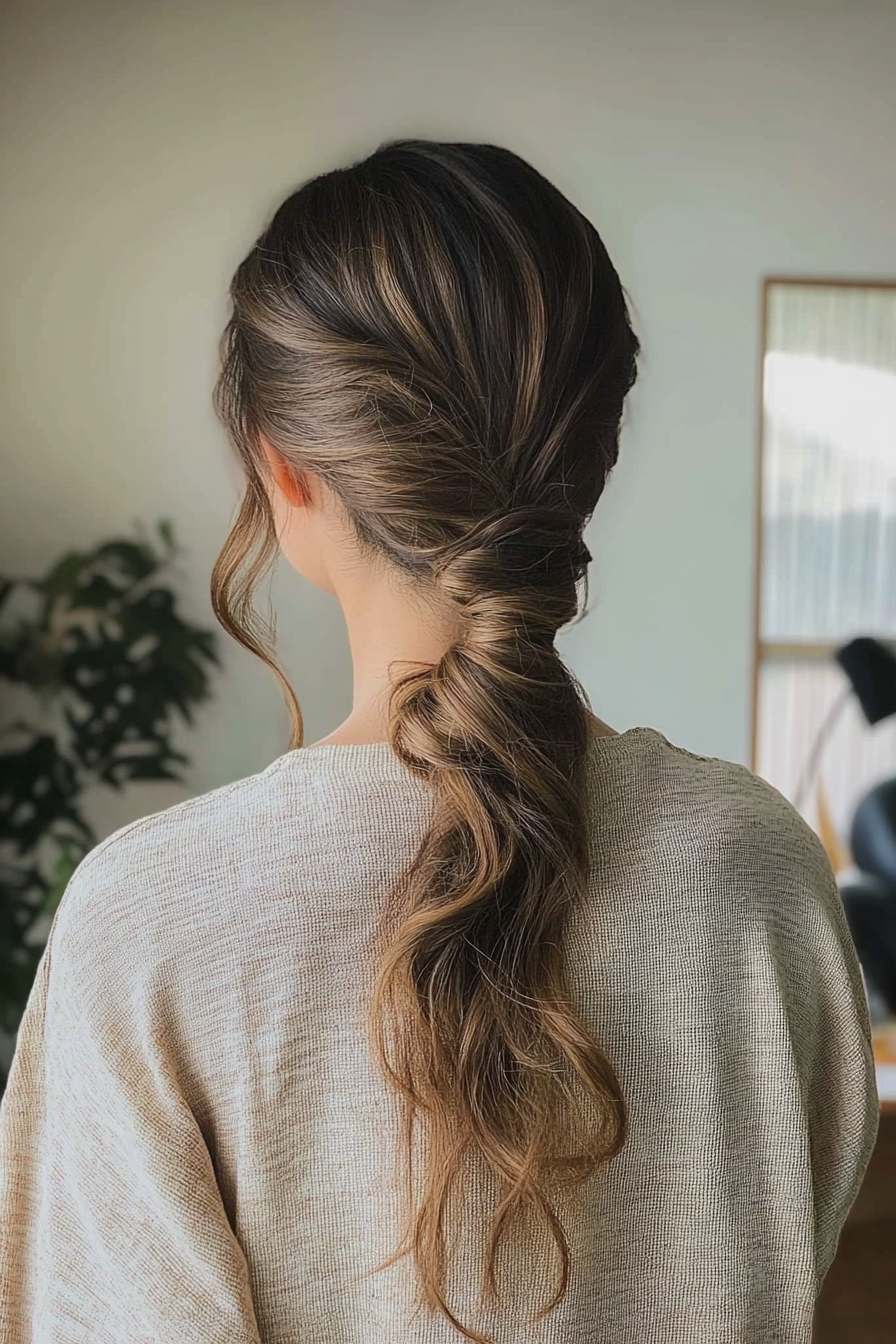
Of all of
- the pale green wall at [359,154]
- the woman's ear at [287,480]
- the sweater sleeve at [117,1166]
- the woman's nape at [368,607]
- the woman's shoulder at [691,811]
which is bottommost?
the sweater sleeve at [117,1166]

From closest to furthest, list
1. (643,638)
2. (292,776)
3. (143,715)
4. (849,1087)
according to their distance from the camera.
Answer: (292,776) < (849,1087) < (143,715) < (643,638)

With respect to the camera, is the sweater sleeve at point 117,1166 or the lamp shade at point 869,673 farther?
the lamp shade at point 869,673

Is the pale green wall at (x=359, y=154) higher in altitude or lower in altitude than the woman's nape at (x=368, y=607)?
higher

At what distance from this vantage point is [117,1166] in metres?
0.61

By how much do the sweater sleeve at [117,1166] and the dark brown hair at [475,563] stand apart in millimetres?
106

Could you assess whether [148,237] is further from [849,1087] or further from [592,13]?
[849,1087]

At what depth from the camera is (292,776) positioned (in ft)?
1.93

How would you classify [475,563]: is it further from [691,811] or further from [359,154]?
[359,154]

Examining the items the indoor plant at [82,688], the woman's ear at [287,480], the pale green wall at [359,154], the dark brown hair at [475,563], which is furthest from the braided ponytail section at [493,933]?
the pale green wall at [359,154]

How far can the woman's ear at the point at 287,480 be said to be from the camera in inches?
26.1

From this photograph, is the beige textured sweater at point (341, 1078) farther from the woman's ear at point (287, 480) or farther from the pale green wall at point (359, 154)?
the pale green wall at point (359, 154)

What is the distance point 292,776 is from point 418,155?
1.15ft

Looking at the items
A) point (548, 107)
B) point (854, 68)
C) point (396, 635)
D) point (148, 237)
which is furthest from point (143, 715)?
point (854, 68)

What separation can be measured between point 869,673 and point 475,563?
1.73 metres
